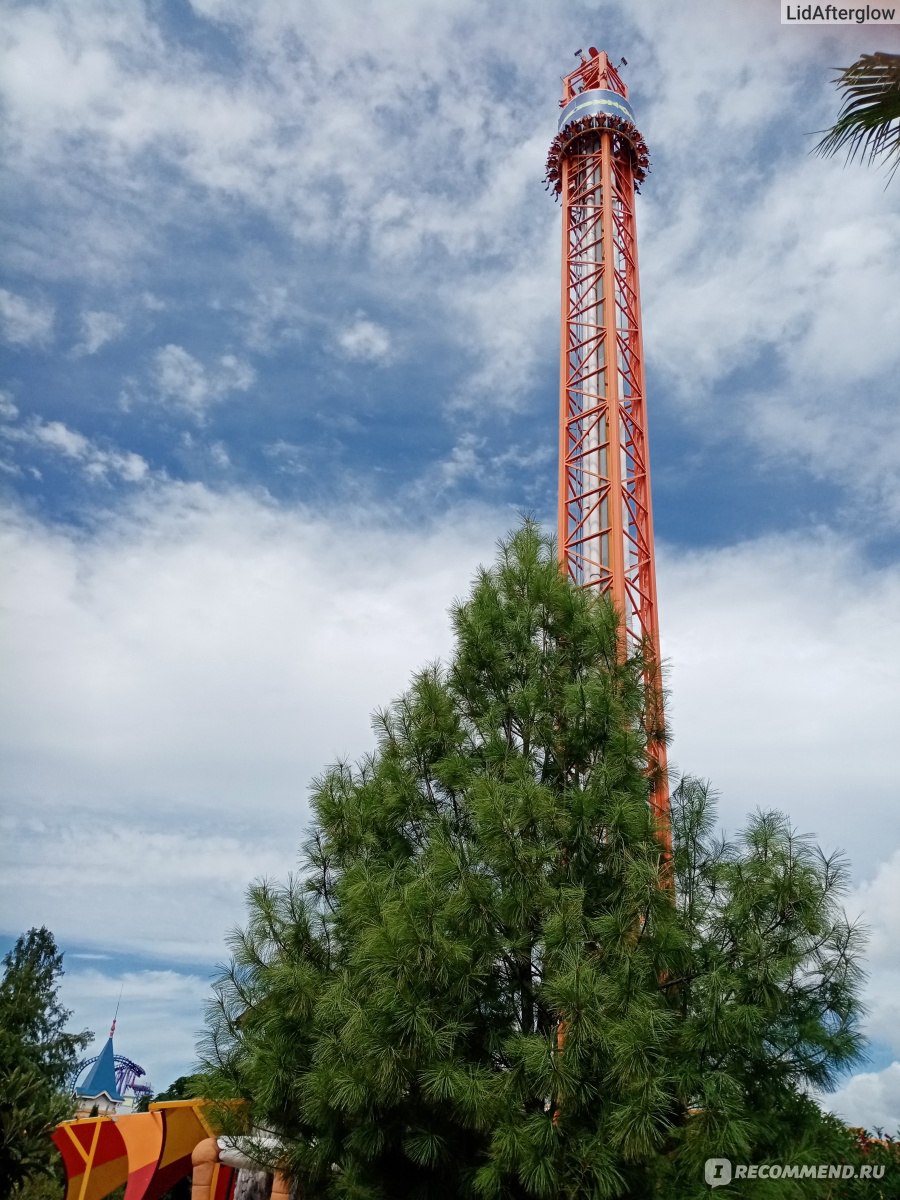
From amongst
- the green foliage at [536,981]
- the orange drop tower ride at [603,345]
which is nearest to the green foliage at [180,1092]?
the green foliage at [536,981]

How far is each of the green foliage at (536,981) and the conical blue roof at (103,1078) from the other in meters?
29.5

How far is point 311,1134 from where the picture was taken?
720 centimetres

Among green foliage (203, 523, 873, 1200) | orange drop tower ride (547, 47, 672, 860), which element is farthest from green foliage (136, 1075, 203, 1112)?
orange drop tower ride (547, 47, 672, 860)

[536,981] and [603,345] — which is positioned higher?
[603,345]

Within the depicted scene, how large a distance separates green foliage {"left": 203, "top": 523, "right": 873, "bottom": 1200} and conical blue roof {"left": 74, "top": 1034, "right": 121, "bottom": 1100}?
2946 cm

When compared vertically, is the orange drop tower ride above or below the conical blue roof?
above

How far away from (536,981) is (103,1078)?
3218 centimetres

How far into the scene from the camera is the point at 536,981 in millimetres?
7129

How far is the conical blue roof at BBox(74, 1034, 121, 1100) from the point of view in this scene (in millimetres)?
32094

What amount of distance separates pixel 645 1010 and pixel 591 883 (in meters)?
1.09

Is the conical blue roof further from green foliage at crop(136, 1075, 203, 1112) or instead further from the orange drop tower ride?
the orange drop tower ride

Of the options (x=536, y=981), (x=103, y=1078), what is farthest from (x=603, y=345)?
(x=103, y=1078)

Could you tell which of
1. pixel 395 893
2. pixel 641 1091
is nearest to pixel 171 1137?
pixel 395 893

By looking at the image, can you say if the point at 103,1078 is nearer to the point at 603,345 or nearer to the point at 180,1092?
the point at 180,1092
